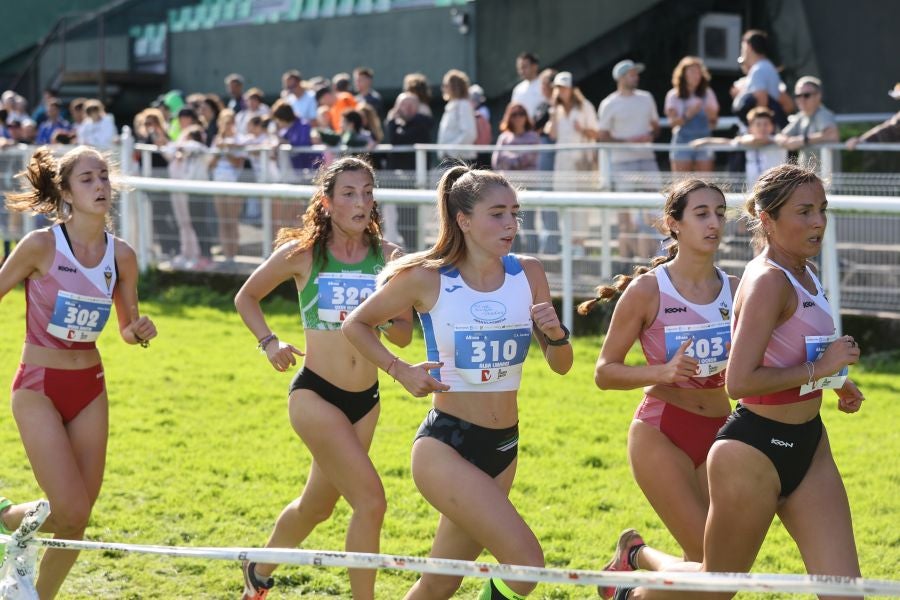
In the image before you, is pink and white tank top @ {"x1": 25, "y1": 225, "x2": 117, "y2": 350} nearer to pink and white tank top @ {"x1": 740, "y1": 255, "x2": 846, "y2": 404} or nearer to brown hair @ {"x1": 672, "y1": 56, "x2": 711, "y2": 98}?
pink and white tank top @ {"x1": 740, "y1": 255, "x2": 846, "y2": 404}

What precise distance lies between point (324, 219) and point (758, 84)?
7674 mm

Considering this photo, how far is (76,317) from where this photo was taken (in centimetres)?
611

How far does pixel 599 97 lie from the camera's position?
2227 cm

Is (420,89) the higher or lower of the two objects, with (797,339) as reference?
higher

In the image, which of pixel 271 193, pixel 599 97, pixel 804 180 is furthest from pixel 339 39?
pixel 804 180

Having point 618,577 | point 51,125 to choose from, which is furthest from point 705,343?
point 51,125

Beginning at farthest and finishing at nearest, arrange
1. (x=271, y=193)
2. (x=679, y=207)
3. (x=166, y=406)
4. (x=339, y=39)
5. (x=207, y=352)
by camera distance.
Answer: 1. (x=339, y=39)
2. (x=271, y=193)
3. (x=207, y=352)
4. (x=166, y=406)
5. (x=679, y=207)

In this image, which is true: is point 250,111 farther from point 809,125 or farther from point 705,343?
point 705,343

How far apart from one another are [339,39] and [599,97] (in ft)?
16.5

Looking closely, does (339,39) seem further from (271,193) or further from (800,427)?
(800,427)

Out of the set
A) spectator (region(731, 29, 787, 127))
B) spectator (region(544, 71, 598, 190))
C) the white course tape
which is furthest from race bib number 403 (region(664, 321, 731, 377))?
spectator (region(544, 71, 598, 190))

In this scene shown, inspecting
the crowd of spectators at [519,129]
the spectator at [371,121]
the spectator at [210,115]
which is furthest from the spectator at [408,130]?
the spectator at [210,115]

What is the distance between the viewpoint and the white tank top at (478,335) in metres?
5.17

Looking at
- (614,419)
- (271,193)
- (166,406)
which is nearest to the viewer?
(614,419)
